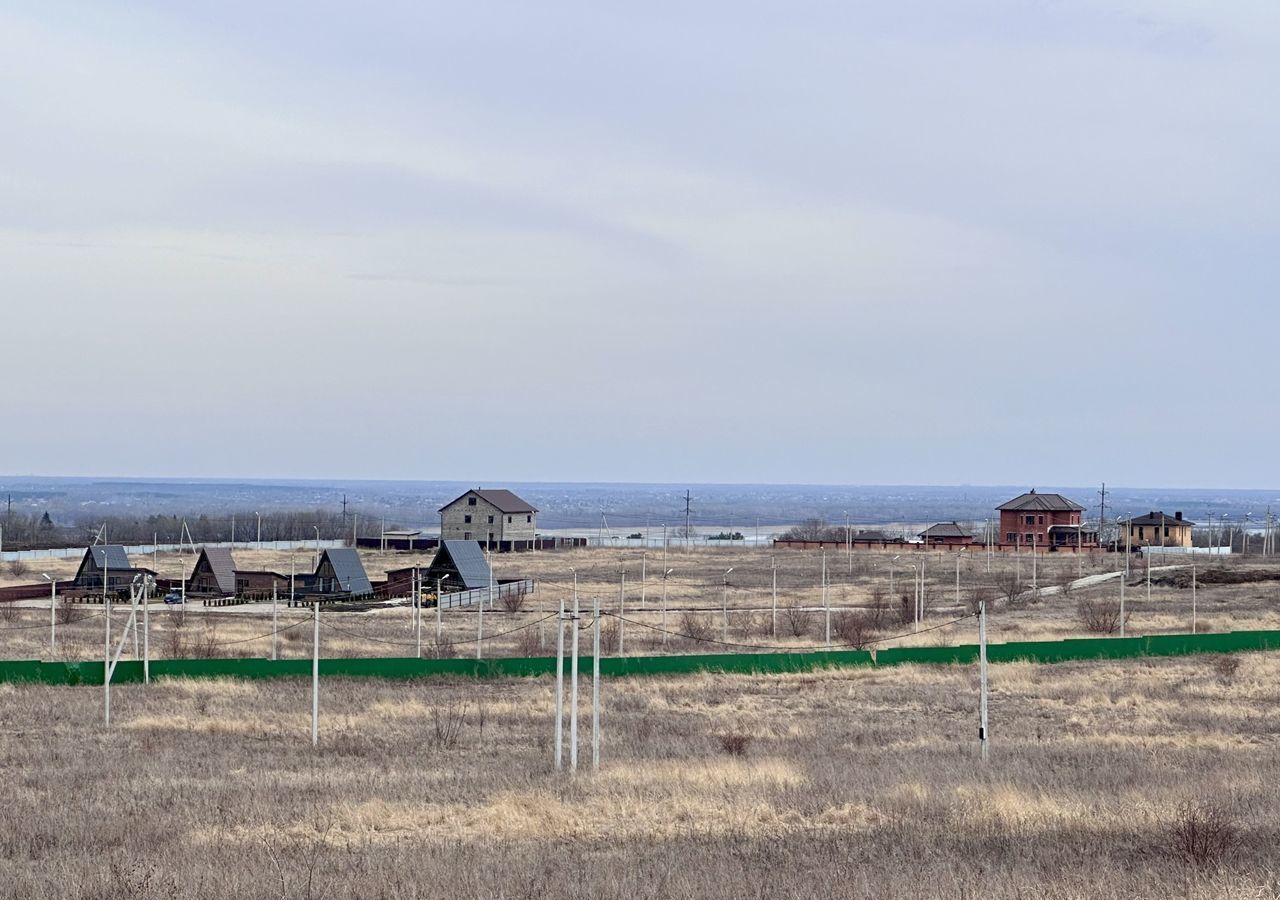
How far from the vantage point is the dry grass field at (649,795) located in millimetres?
11336

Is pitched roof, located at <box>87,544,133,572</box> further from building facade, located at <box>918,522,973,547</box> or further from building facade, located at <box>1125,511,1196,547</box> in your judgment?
building facade, located at <box>1125,511,1196,547</box>

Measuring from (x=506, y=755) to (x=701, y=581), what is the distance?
5940 cm

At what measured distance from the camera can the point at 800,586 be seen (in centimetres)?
7475

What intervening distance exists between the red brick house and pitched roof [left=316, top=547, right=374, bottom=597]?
6257 centimetres

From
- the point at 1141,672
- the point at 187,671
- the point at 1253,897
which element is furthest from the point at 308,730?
the point at 1141,672

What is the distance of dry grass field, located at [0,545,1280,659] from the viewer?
4172 centimetres

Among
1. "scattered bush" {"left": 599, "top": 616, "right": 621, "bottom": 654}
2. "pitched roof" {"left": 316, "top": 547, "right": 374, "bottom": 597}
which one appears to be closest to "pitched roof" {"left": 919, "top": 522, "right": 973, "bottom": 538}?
"pitched roof" {"left": 316, "top": 547, "right": 374, "bottom": 597}

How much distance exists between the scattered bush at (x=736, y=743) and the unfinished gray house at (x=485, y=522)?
273ft

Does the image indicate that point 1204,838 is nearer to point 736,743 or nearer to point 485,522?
point 736,743

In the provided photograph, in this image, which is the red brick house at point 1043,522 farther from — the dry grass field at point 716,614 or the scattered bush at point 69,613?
the scattered bush at point 69,613

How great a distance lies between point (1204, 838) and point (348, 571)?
53017 millimetres

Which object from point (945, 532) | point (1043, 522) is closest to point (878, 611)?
point (1043, 522)

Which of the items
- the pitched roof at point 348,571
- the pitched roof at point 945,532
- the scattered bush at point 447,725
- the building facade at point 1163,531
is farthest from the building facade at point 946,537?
the scattered bush at point 447,725

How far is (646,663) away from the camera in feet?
105
